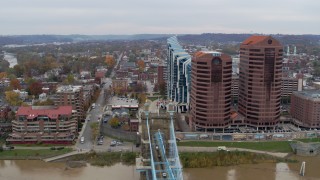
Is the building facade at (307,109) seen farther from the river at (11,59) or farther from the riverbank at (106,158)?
the river at (11,59)

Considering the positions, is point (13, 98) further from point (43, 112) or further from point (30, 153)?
point (30, 153)

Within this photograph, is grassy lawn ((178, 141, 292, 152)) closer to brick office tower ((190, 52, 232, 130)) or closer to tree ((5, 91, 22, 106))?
brick office tower ((190, 52, 232, 130))

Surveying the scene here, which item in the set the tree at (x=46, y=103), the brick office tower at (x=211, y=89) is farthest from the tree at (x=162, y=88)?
the brick office tower at (x=211, y=89)

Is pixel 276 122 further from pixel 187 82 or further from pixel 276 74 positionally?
pixel 187 82

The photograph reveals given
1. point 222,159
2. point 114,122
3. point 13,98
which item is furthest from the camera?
point 13,98

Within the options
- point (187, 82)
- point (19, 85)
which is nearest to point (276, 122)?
point (187, 82)

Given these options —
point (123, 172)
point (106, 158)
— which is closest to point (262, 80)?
point (106, 158)
